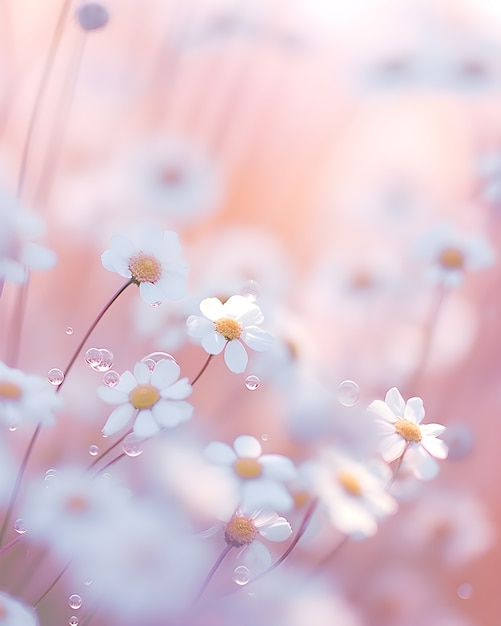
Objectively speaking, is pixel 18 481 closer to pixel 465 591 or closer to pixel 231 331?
pixel 231 331

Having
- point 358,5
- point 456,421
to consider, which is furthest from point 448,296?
point 358,5

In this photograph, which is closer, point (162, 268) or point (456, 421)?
point (162, 268)

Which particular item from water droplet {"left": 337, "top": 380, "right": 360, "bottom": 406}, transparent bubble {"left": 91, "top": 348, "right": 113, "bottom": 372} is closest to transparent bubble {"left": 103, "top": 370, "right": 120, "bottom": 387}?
transparent bubble {"left": 91, "top": 348, "right": 113, "bottom": 372}

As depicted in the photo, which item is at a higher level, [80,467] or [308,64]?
[308,64]

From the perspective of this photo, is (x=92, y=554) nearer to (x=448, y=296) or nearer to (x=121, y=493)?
(x=121, y=493)

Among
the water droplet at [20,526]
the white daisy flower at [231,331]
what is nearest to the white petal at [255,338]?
the white daisy flower at [231,331]

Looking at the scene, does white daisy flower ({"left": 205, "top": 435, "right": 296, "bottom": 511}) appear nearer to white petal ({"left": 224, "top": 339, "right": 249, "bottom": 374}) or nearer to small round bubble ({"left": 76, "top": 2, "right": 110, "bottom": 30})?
white petal ({"left": 224, "top": 339, "right": 249, "bottom": 374})
